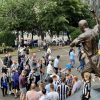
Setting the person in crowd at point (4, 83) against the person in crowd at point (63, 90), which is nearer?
the person in crowd at point (63, 90)

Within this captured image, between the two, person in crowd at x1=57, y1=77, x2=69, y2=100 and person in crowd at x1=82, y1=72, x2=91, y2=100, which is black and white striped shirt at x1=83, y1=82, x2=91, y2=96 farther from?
person in crowd at x1=57, y1=77, x2=69, y2=100

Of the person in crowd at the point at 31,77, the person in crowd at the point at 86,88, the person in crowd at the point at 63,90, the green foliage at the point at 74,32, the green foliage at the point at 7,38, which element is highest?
the person in crowd at the point at 86,88

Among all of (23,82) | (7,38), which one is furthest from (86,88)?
(7,38)

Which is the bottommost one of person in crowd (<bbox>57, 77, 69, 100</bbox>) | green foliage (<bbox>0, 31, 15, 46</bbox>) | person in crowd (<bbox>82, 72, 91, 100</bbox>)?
green foliage (<bbox>0, 31, 15, 46</bbox>)

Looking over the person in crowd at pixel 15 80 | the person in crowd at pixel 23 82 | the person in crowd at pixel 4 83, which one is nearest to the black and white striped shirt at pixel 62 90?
the person in crowd at pixel 23 82

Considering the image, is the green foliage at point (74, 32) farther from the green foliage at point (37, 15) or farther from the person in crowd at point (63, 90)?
the person in crowd at point (63, 90)

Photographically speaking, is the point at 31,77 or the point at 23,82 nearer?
the point at 23,82

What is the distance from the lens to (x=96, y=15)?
Result: 14.0m

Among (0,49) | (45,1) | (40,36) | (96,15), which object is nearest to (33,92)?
(96,15)

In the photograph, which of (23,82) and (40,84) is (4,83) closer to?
(23,82)

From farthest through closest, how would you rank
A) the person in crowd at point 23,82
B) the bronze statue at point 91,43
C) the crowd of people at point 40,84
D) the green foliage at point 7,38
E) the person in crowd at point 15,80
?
the green foliage at point 7,38 < the person in crowd at point 15,80 < the person in crowd at point 23,82 < the crowd of people at point 40,84 < the bronze statue at point 91,43

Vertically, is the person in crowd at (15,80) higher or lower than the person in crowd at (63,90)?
lower

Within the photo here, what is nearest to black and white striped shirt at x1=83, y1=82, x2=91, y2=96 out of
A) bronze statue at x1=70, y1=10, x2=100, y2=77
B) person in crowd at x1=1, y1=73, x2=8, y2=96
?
bronze statue at x1=70, y1=10, x2=100, y2=77

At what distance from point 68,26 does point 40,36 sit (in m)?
4.27
